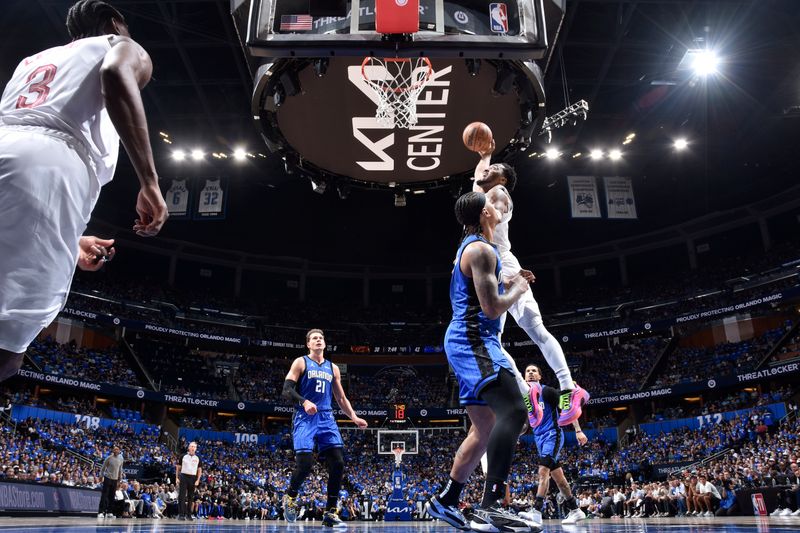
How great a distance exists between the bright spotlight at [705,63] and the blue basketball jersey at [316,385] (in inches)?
642

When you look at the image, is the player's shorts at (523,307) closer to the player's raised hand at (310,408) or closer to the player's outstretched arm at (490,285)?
the player's outstretched arm at (490,285)

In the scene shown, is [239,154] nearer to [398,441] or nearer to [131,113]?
[398,441]

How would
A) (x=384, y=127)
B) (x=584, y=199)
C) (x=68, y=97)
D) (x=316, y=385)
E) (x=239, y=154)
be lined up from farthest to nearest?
(x=239, y=154) < (x=584, y=199) < (x=384, y=127) < (x=316, y=385) < (x=68, y=97)

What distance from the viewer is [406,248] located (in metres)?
34.7

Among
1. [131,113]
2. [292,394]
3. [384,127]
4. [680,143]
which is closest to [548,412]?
[292,394]

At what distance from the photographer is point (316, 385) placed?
23.1ft

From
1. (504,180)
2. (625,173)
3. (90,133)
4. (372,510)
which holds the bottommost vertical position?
(372,510)

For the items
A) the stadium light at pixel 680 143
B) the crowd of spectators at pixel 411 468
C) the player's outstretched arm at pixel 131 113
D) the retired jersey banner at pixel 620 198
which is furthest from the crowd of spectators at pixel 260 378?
the player's outstretched arm at pixel 131 113

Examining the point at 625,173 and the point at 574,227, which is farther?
the point at 574,227

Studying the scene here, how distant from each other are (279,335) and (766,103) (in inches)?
1029

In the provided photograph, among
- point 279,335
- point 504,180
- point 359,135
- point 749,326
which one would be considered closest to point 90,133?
point 504,180

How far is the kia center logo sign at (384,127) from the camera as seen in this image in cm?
950

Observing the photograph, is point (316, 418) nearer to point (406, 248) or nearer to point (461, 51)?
point (461, 51)

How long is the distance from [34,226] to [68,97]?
557mm
